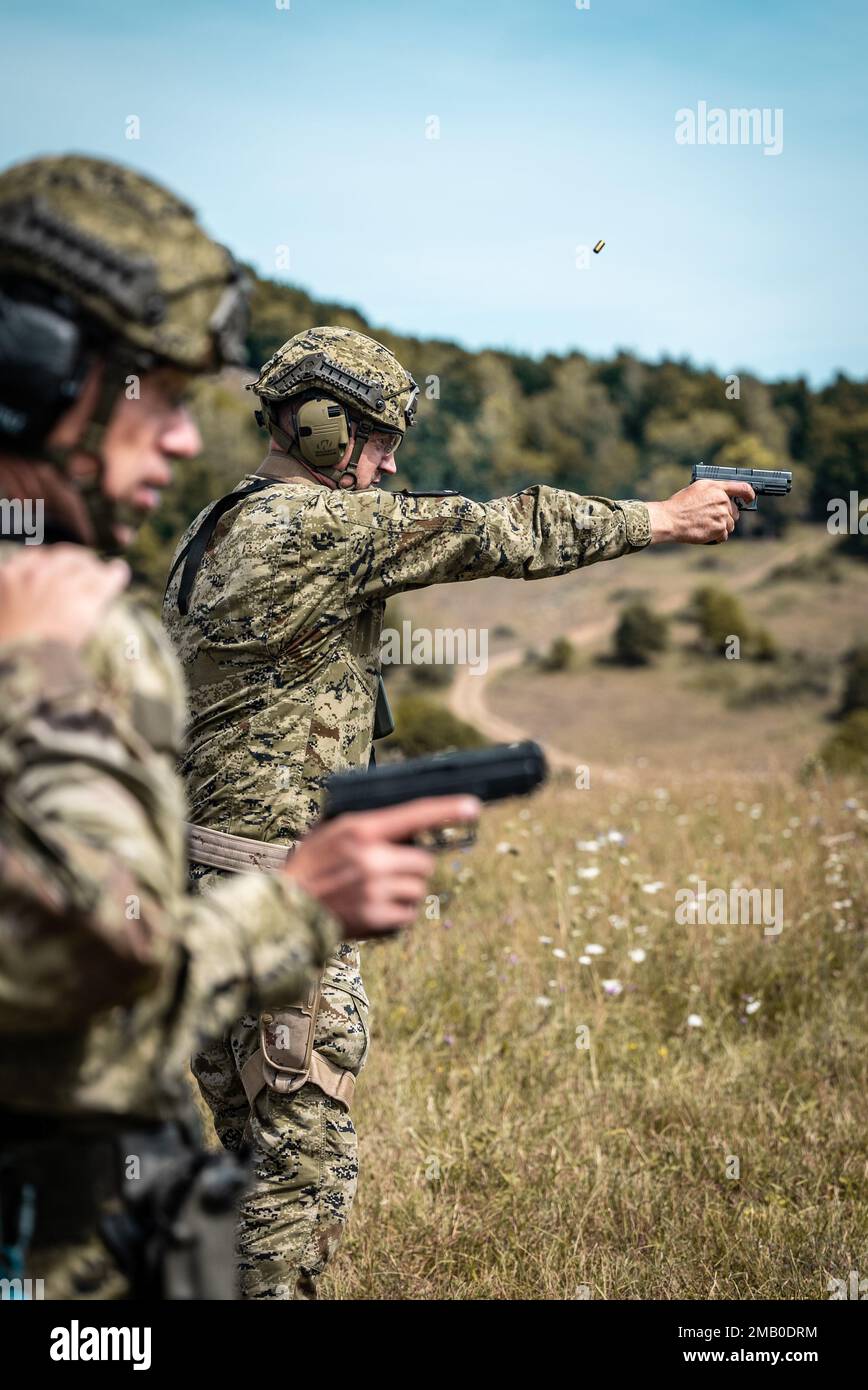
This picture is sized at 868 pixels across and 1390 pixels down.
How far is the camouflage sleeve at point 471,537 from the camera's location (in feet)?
10.5

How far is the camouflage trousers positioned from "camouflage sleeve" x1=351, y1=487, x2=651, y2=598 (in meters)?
0.98

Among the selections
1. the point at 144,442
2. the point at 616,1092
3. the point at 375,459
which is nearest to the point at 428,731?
the point at 616,1092


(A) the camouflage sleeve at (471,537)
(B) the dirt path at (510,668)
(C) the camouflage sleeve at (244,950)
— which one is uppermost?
(B) the dirt path at (510,668)

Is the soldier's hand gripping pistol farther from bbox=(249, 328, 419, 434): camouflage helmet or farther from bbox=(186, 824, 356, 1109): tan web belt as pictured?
bbox=(186, 824, 356, 1109): tan web belt

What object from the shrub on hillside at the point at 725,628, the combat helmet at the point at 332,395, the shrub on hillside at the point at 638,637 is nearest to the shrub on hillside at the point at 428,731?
the combat helmet at the point at 332,395

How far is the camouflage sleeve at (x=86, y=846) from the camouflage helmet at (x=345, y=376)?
6.48 ft

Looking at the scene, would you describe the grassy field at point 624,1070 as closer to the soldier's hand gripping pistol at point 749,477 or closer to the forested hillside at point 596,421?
the soldier's hand gripping pistol at point 749,477

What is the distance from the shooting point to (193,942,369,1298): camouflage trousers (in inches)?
124

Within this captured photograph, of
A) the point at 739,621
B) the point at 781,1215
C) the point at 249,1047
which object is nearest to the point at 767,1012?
the point at 781,1215

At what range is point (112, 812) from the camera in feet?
4.84

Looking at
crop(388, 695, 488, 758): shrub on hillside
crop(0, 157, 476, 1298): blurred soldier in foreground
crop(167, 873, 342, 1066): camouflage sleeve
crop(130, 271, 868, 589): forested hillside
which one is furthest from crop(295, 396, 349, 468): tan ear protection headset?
crop(130, 271, 868, 589): forested hillside

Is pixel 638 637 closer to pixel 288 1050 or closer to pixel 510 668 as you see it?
pixel 510 668

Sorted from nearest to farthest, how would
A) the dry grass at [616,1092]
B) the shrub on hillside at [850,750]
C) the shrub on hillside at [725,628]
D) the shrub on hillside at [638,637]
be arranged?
the dry grass at [616,1092], the shrub on hillside at [850,750], the shrub on hillside at [725,628], the shrub on hillside at [638,637]
